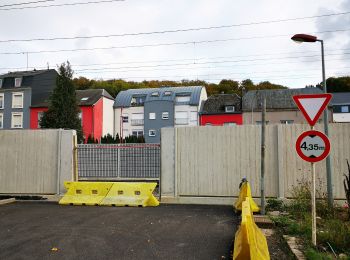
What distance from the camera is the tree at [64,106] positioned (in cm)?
3884

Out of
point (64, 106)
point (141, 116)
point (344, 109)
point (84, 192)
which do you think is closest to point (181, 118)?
point (141, 116)

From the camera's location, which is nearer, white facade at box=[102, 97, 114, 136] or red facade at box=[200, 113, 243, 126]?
red facade at box=[200, 113, 243, 126]

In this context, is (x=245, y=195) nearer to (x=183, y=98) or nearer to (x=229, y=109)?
(x=229, y=109)

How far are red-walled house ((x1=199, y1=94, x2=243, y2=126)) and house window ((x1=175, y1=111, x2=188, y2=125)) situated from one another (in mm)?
2214

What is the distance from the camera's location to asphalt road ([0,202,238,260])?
5768 mm

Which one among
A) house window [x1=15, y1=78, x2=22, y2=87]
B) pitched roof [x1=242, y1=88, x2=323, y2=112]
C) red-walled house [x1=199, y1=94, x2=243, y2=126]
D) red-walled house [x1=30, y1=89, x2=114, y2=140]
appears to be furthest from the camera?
house window [x1=15, y1=78, x2=22, y2=87]

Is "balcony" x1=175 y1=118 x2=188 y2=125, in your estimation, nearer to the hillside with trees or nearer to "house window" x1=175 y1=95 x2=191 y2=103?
"house window" x1=175 y1=95 x2=191 y2=103

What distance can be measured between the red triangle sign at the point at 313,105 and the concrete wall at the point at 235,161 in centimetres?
435

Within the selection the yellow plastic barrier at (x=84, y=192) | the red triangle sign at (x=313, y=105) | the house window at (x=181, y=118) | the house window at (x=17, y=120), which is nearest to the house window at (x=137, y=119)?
the house window at (x=181, y=118)

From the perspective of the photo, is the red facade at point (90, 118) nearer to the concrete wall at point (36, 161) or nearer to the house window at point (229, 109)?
the house window at point (229, 109)

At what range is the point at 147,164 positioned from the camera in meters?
11.7

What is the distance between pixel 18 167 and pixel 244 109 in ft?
127

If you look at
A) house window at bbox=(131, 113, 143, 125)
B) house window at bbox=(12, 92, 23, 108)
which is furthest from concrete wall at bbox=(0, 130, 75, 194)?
house window at bbox=(12, 92, 23, 108)

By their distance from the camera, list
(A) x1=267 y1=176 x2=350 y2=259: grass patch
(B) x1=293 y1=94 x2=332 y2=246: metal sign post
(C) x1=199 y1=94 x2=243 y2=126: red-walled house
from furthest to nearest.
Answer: (C) x1=199 y1=94 x2=243 y2=126: red-walled house
(B) x1=293 y1=94 x2=332 y2=246: metal sign post
(A) x1=267 y1=176 x2=350 y2=259: grass patch
